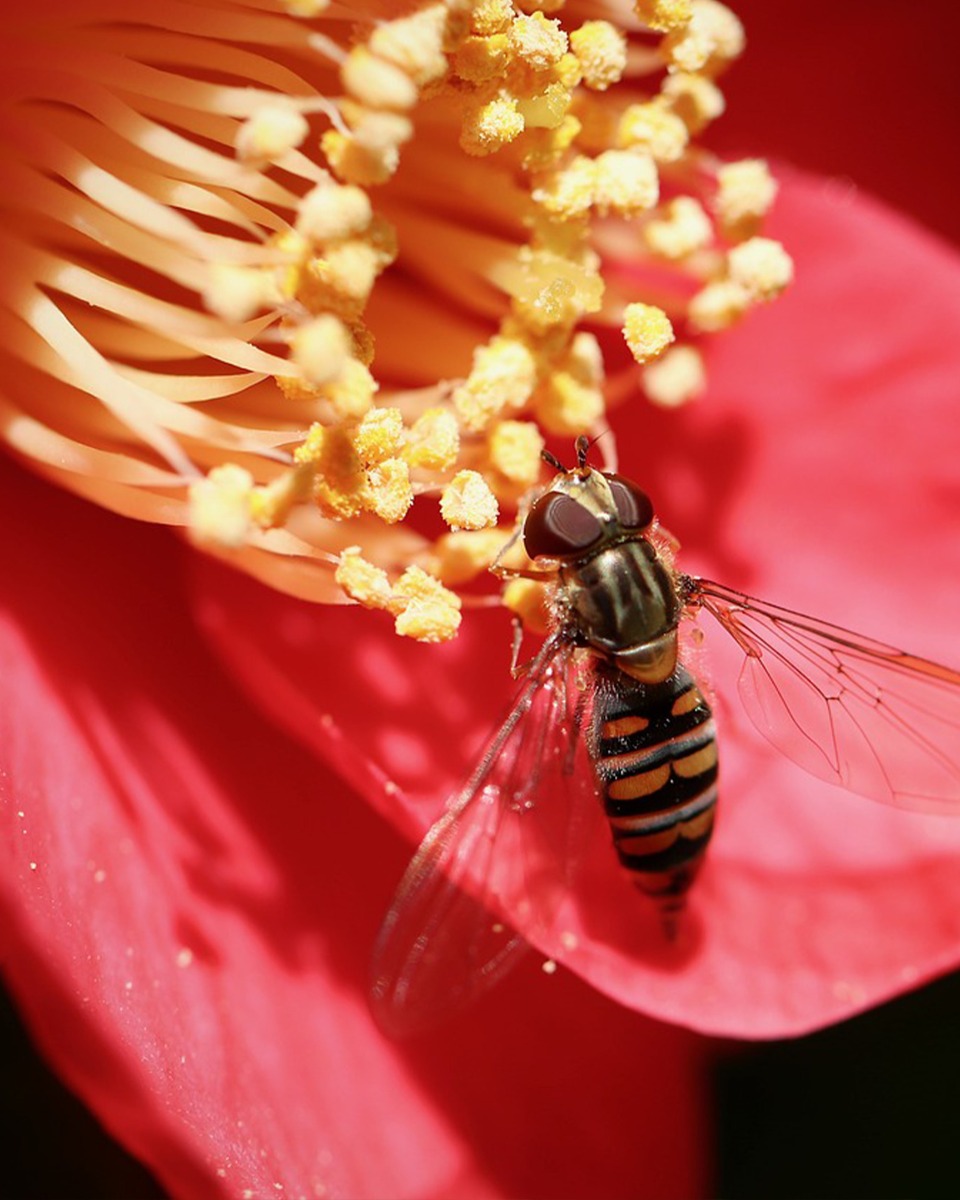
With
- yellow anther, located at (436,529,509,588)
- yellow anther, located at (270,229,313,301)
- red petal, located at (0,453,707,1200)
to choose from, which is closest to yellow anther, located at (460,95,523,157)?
yellow anther, located at (270,229,313,301)

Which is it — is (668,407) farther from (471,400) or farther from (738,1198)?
(738,1198)

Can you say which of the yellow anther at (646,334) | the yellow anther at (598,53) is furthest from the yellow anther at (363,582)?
the yellow anther at (598,53)

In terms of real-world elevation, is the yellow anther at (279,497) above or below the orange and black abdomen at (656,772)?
above

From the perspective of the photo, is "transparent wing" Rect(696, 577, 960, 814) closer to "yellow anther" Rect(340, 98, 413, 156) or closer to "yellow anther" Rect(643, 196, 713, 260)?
"yellow anther" Rect(643, 196, 713, 260)


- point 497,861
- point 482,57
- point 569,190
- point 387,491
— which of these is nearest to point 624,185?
point 569,190

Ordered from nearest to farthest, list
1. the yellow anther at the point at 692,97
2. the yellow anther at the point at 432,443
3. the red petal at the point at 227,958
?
the red petal at the point at 227,958 < the yellow anther at the point at 432,443 < the yellow anther at the point at 692,97

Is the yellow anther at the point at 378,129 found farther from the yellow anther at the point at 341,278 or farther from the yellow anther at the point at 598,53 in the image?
the yellow anther at the point at 598,53

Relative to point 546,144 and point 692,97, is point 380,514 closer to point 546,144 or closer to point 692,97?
point 546,144
